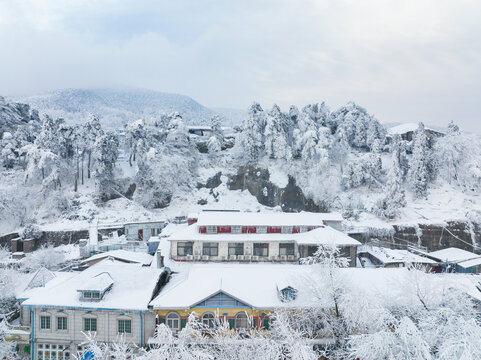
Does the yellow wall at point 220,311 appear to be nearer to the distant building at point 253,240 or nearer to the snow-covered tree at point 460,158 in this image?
the distant building at point 253,240

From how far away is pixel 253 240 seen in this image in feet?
111

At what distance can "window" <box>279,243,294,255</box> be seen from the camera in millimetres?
34219

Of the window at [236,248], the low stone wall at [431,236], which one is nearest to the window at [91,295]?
the window at [236,248]

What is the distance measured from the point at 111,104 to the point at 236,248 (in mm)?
121708

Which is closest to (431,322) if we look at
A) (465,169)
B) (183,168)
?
(183,168)

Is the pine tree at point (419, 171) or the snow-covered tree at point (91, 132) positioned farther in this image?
the snow-covered tree at point (91, 132)

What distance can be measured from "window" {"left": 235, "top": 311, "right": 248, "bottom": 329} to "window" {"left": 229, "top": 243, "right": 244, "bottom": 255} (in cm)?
1146

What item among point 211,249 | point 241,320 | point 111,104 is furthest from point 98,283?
point 111,104

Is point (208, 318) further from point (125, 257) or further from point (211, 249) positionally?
point (125, 257)

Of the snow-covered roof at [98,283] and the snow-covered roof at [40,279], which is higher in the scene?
the snow-covered roof at [98,283]

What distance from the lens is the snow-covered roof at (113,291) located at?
22250 millimetres

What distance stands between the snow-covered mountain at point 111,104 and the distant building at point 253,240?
65555mm

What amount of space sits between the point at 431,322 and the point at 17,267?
41.6 metres

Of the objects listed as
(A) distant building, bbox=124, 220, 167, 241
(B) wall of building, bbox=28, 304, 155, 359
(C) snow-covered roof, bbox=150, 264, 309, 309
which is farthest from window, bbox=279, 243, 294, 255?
(A) distant building, bbox=124, 220, 167, 241
